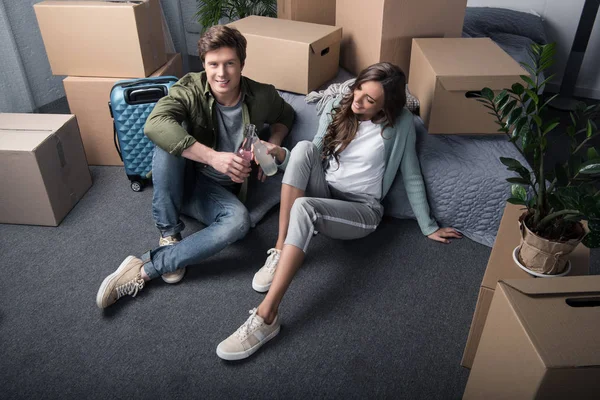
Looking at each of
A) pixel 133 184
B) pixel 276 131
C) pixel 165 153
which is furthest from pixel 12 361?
pixel 276 131

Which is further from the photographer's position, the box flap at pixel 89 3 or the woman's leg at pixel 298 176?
the box flap at pixel 89 3

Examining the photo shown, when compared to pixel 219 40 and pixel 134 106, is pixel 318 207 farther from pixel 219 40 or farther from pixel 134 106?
pixel 134 106

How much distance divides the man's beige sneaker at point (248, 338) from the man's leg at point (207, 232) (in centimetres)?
30

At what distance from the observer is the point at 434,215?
6.23 feet

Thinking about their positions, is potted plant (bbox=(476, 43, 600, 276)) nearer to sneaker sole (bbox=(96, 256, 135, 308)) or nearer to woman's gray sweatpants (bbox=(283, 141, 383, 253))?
woman's gray sweatpants (bbox=(283, 141, 383, 253))

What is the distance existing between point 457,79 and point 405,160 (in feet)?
1.05

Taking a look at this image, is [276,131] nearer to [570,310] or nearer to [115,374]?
[115,374]

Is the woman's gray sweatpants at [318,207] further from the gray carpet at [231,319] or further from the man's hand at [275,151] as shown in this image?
the gray carpet at [231,319]

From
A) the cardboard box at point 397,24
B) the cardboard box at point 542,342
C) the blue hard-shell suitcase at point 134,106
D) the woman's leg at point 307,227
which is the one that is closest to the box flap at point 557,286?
the cardboard box at point 542,342

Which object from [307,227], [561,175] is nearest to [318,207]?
[307,227]

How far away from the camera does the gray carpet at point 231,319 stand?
1366 mm

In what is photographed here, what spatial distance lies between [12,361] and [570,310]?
55.6 inches

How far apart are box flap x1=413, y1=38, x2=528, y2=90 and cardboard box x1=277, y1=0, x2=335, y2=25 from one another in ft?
2.18

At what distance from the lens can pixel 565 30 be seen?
2918 mm
